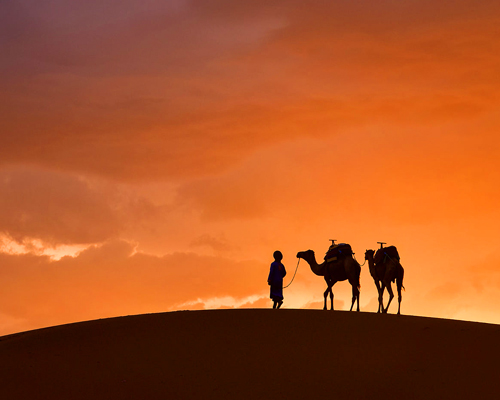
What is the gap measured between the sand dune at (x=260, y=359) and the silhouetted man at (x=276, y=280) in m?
2.68

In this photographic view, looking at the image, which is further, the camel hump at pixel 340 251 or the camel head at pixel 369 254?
the camel head at pixel 369 254

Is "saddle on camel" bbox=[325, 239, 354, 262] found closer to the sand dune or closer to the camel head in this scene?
the camel head

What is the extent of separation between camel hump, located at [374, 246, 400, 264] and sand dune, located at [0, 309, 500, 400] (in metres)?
4.14

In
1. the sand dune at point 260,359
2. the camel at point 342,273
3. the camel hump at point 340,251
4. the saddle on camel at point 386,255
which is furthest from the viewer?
the saddle on camel at point 386,255

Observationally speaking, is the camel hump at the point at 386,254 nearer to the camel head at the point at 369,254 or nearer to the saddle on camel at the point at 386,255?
the saddle on camel at the point at 386,255

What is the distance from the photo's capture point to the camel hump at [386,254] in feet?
84.7

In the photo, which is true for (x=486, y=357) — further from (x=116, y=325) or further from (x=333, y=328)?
(x=116, y=325)

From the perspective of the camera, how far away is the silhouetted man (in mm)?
25234

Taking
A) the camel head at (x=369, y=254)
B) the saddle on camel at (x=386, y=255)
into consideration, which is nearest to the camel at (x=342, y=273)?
the saddle on camel at (x=386, y=255)

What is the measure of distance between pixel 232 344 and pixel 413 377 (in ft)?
16.4

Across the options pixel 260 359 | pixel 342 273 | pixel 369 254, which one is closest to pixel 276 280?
pixel 342 273

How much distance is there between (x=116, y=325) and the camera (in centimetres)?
2234

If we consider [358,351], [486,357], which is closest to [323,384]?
[358,351]

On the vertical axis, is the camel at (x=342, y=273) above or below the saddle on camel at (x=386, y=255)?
below
